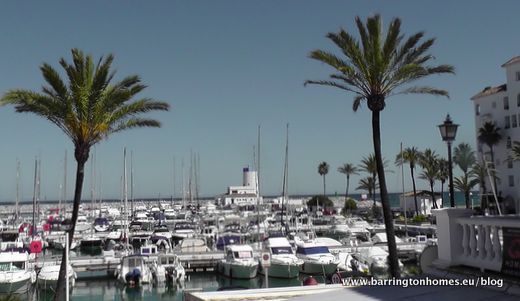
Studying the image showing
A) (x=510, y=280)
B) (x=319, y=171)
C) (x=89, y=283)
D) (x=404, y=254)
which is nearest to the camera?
(x=510, y=280)

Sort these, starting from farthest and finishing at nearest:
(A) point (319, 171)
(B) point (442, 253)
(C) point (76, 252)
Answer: (A) point (319, 171), (C) point (76, 252), (B) point (442, 253)

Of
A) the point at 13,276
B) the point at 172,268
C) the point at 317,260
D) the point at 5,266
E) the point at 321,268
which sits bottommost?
the point at 321,268

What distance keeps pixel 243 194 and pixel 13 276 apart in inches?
3639

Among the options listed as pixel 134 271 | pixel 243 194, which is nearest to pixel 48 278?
pixel 134 271

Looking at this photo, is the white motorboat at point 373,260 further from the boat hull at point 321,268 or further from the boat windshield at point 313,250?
the boat windshield at point 313,250

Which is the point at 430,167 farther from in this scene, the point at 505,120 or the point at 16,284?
the point at 16,284

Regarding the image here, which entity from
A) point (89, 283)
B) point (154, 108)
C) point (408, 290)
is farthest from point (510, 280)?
point (89, 283)

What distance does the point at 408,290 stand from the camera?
9.52 meters

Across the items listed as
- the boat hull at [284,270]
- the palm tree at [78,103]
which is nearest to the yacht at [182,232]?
the boat hull at [284,270]

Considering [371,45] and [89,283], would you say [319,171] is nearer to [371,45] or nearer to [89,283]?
[89,283]

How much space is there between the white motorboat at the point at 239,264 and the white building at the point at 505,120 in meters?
33.8

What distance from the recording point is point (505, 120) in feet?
207

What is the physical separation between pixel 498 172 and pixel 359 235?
18761 mm

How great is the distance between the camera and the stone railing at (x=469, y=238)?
31.0 feet
